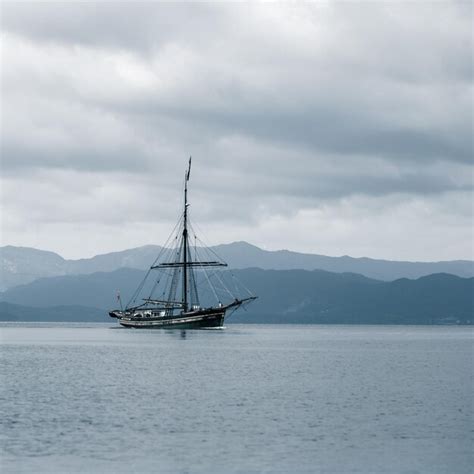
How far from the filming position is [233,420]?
5450cm

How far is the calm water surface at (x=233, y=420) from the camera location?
136ft

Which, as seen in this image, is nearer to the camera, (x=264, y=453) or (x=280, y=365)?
(x=264, y=453)

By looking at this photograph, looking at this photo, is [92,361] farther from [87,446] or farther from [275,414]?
[87,446]

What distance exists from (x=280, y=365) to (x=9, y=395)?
45095 millimetres

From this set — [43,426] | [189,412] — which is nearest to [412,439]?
[189,412]

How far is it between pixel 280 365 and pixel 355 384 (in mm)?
26113

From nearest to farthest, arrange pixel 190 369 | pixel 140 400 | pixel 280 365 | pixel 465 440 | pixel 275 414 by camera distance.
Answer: pixel 465 440
pixel 275 414
pixel 140 400
pixel 190 369
pixel 280 365

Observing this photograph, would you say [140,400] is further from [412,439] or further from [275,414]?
[412,439]

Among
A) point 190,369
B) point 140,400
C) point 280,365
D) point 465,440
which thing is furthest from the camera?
point 280,365

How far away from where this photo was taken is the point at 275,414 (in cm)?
5759

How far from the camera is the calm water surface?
4159 cm

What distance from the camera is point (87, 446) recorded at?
45062mm

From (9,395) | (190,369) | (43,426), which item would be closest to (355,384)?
(190,369)

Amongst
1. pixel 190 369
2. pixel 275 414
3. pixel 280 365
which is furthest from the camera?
pixel 280 365
